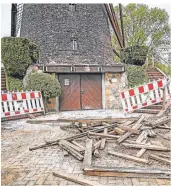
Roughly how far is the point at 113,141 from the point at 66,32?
11376 mm

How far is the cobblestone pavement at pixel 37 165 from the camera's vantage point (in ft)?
10.7

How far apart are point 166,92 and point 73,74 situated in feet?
16.7

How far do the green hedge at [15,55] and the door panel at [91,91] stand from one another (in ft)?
10.3

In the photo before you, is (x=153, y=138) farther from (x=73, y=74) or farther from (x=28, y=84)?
(x=73, y=74)

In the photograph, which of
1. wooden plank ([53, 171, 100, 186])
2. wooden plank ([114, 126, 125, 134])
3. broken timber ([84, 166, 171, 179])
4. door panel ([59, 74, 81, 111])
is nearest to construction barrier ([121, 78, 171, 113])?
door panel ([59, 74, 81, 111])

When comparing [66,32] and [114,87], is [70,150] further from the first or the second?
[66,32]

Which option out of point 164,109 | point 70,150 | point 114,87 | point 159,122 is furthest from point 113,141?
point 114,87

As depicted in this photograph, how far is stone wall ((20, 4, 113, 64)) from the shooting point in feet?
50.1

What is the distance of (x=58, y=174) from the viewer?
11.3ft

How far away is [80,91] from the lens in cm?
1300

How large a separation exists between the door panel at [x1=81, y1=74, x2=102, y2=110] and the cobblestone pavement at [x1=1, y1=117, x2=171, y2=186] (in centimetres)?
682

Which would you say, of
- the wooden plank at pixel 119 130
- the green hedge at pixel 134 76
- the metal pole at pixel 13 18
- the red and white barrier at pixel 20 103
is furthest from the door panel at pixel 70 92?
the wooden plank at pixel 119 130

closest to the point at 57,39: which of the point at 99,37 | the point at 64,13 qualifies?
the point at 64,13

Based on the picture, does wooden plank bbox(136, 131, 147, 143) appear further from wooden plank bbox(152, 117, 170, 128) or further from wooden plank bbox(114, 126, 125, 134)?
wooden plank bbox(152, 117, 170, 128)
